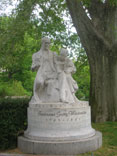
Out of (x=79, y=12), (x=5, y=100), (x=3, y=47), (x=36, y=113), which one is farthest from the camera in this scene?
(x=3, y=47)

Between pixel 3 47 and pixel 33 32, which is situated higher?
pixel 33 32

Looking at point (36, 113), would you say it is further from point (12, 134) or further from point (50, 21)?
point (50, 21)

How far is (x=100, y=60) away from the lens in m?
12.3

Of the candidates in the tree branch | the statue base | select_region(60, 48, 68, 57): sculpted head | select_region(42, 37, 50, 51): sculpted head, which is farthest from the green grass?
the tree branch

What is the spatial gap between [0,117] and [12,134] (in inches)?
24.1

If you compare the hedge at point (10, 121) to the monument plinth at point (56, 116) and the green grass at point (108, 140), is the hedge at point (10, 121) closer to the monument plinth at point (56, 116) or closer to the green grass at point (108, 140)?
the monument plinth at point (56, 116)

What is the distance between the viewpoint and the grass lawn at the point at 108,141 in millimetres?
6922

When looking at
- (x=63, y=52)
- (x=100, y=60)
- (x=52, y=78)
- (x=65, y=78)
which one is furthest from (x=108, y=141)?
(x=100, y=60)

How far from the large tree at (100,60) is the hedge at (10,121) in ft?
17.1

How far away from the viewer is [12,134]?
24.6 ft

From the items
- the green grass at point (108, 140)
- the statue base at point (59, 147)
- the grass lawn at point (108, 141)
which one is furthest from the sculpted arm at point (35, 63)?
the green grass at point (108, 140)

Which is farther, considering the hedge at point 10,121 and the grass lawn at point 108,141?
the hedge at point 10,121

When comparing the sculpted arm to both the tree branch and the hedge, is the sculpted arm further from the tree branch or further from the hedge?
the tree branch

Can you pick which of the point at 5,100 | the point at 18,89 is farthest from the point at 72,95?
the point at 18,89
